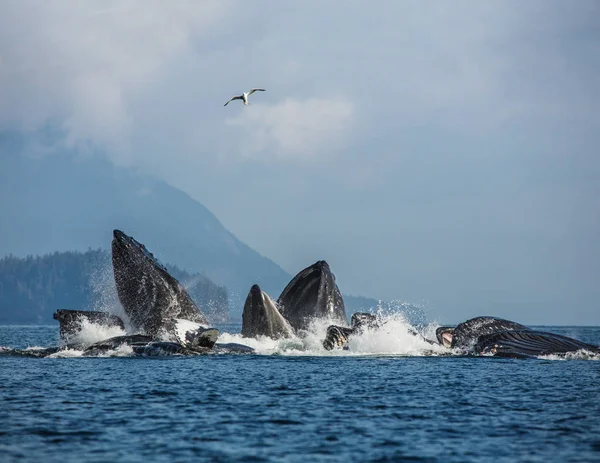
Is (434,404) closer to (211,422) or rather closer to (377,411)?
(377,411)

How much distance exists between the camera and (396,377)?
30.1m

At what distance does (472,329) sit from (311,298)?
22.5ft

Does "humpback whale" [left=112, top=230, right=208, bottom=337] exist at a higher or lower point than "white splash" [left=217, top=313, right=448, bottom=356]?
higher

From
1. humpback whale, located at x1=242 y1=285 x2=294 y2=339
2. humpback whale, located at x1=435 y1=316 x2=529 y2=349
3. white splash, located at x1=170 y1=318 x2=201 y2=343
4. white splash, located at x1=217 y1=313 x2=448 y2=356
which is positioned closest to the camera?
white splash, located at x1=170 y1=318 x2=201 y2=343

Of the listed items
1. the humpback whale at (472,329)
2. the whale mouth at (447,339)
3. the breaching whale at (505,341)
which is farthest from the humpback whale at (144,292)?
the whale mouth at (447,339)

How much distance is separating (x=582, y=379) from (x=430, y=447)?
12971 mm

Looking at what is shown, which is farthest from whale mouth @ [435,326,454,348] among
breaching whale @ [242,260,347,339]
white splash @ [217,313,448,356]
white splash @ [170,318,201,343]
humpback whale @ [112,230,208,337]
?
humpback whale @ [112,230,208,337]

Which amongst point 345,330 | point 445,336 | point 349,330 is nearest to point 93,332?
point 345,330

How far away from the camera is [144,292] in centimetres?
3828

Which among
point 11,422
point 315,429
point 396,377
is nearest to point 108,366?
point 396,377

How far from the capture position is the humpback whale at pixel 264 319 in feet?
132

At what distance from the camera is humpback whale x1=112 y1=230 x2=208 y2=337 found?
38219 mm

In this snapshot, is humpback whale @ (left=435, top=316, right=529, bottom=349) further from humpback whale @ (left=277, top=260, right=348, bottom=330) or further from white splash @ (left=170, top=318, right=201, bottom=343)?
white splash @ (left=170, top=318, right=201, bottom=343)

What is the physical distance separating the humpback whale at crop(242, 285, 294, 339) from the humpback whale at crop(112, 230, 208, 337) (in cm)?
293
